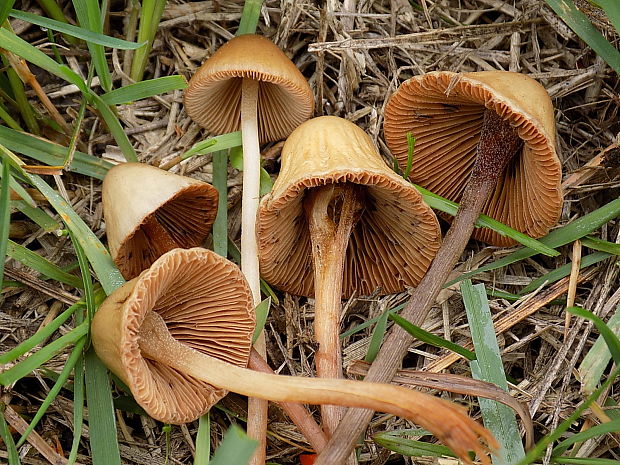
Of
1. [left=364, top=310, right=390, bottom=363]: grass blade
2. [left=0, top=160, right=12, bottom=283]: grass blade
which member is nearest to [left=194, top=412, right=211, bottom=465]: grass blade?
[left=364, top=310, right=390, bottom=363]: grass blade

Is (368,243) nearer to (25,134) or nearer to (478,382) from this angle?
(478,382)

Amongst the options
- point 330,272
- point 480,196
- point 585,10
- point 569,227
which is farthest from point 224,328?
point 585,10

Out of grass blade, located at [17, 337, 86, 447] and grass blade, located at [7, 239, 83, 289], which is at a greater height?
grass blade, located at [7, 239, 83, 289]

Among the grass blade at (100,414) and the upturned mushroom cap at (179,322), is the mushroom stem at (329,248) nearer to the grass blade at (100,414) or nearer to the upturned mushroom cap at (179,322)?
the upturned mushroom cap at (179,322)

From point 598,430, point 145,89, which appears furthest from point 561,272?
point 145,89

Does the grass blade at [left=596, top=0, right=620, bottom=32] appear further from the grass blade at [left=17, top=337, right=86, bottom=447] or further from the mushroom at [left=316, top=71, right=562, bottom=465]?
the grass blade at [left=17, top=337, right=86, bottom=447]

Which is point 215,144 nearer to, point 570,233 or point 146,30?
point 146,30
